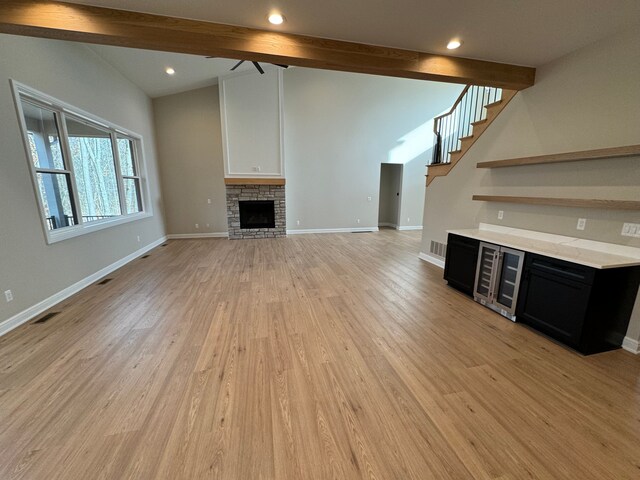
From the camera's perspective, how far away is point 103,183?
4.46 metres

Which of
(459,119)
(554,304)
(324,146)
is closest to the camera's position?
(554,304)

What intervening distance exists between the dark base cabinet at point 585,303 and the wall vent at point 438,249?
2065 mm

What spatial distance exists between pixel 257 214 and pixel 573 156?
20.8ft

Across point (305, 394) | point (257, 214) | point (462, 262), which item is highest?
point (257, 214)

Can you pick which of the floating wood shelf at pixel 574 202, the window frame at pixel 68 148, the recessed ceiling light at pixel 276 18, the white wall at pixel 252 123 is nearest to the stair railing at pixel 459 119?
the floating wood shelf at pixel 574 202

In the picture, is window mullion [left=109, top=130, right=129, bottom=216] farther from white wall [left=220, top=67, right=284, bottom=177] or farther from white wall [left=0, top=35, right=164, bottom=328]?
white wall [left=220, top=67, right=284, bottom=177]

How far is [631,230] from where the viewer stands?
7.50 feet

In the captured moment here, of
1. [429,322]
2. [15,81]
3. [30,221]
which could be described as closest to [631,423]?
[429,322]

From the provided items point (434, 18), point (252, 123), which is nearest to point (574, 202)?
point (434, 18)

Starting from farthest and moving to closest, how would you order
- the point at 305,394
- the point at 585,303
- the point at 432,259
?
1. the point at 432,259
2. the point at 585,303
3. the point at 305,394

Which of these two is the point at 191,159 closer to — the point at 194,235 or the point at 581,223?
the point at 194,235

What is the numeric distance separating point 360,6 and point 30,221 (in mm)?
3915

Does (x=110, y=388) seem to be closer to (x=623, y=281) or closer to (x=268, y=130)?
(x=623, y=281)

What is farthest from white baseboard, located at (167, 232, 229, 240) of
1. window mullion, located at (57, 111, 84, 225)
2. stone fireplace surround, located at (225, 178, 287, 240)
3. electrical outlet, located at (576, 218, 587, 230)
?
electrical outlet, located at (576, 218, 587, 230)
